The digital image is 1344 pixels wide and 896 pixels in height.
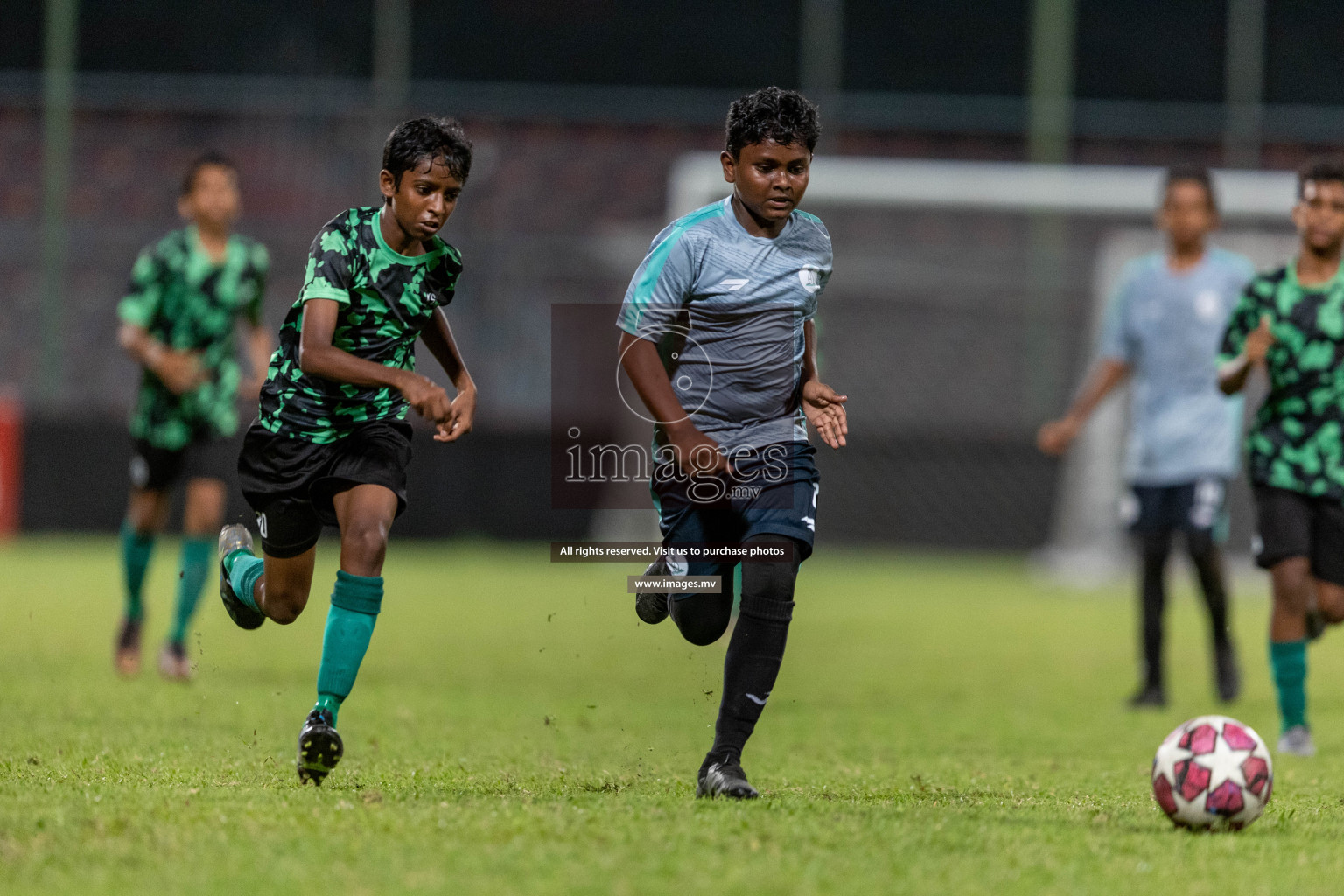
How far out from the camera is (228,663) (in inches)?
344

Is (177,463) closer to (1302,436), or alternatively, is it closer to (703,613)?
(703,613)

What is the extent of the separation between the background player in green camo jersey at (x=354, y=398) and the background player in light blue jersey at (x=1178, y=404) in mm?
3830

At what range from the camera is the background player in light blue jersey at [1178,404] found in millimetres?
8312

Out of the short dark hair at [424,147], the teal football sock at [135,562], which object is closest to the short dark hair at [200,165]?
the teal football sock at [135,562]

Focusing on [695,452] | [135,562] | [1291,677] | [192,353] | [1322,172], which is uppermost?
[1322,172]

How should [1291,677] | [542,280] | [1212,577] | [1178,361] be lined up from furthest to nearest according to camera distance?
1. [542,280]
2. [1178,361]
3. [1212,577]
4. [1291,677]

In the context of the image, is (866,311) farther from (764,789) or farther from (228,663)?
(764,789)

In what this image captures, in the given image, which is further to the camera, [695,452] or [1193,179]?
[1193,179]

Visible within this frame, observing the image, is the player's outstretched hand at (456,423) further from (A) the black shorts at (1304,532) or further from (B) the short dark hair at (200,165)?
(B) the short dark hair at (200,165)

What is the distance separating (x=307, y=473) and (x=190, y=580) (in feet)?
10.6

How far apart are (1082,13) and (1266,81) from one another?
7.81 feet

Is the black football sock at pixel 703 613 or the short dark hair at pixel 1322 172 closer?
the black football sock at pixel 703 613

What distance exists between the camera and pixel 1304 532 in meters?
6.41

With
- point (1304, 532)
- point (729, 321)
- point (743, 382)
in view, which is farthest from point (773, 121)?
point (1304, 532)
